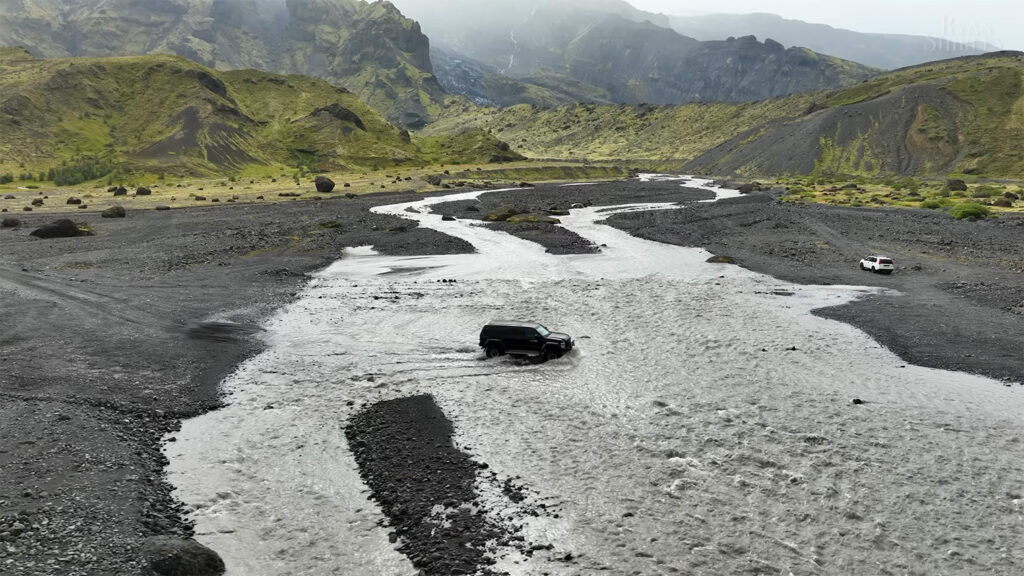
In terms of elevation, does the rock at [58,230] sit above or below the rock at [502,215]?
below

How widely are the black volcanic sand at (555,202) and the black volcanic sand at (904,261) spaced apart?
1093 cm

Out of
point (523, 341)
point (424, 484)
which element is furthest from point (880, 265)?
point (424, 484)

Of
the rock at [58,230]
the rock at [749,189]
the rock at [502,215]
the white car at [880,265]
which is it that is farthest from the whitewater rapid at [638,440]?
the rock at [749,189]

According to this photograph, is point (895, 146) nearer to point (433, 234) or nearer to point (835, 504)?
point (433, 234)

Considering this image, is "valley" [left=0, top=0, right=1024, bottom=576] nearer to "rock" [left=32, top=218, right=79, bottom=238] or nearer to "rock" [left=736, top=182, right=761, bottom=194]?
"rock" [left=32, top=218, right=79, bottom=238]

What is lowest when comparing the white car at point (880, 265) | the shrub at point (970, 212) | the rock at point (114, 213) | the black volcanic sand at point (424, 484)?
the black volcanic sand at point (424, 484)

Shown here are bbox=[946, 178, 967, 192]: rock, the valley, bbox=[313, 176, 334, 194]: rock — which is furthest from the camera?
bbox=[313, 176, 334, 194]: rock

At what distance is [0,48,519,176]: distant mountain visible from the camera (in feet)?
443

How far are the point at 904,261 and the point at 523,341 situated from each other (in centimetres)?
4031

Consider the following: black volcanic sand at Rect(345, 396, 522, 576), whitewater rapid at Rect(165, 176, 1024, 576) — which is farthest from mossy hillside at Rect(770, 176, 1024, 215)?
black volcanic sand at Rect(345, 396, 522, 576)

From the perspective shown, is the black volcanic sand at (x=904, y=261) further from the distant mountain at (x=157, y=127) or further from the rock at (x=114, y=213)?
the distant mountain at (x=157, y=127)

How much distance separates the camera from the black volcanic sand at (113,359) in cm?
1494

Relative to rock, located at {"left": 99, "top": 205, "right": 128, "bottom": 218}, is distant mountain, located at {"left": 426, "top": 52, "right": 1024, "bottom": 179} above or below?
above

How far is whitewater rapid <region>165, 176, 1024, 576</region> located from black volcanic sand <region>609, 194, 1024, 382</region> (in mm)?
2954
